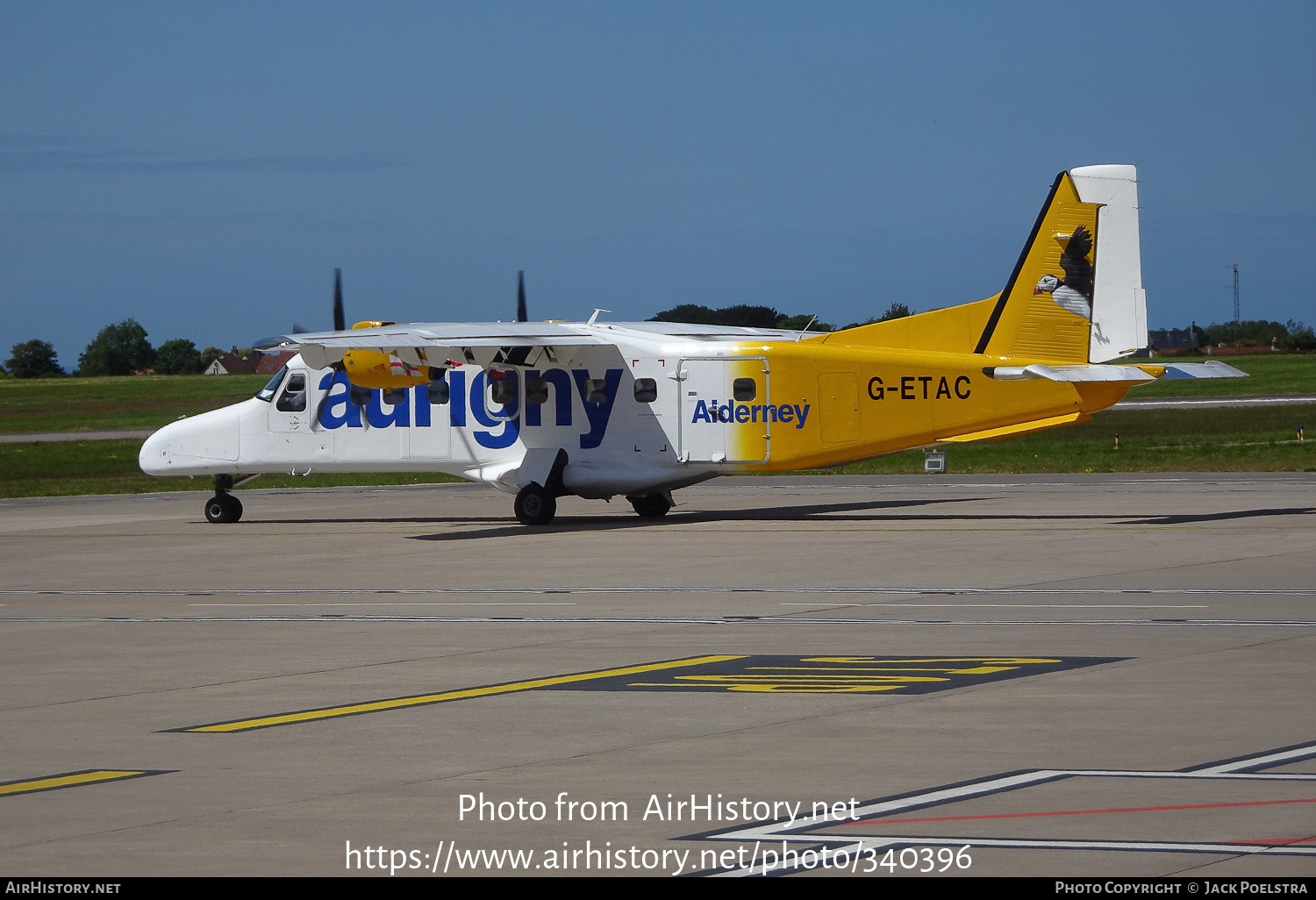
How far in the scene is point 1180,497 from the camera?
103ft

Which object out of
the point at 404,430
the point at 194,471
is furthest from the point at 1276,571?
the point at 194,471

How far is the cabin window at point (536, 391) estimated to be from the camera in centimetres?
2912

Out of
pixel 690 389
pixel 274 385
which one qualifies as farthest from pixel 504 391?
pixel 274 385

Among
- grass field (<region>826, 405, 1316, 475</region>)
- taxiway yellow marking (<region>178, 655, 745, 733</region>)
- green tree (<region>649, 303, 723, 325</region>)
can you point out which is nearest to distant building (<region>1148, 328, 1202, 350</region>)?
grass field (<region>826, 405, 1316, 475</region>)

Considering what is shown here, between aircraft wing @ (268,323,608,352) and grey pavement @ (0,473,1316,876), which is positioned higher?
aircraft wing @ (268,323,608,352)

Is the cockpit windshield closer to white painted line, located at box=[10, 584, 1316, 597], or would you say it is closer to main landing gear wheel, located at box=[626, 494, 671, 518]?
main landing gear wheel, located at box=[626, 494, 671, 518]

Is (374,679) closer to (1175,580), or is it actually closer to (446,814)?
(446,814)

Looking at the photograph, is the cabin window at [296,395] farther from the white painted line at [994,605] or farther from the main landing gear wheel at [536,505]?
the white painted line at [994,605]

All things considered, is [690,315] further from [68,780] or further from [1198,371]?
[68,780]

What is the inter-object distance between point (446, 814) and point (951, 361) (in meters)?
20.0

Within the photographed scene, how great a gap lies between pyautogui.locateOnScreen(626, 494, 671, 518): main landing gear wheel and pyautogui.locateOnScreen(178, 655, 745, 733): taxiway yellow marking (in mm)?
16684

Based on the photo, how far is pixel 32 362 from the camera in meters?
169

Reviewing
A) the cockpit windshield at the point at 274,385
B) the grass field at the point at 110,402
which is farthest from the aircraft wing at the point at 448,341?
the grass field at the point at 110,402

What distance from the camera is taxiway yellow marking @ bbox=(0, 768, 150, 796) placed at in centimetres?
914
